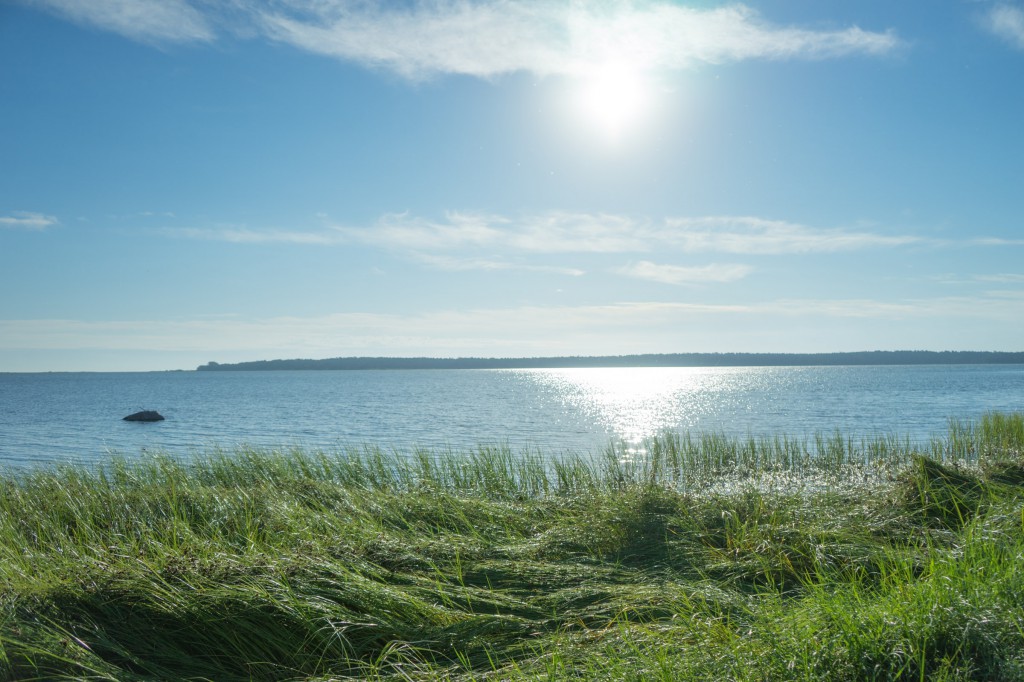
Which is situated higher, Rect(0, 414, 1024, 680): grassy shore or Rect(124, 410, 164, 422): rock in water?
Rect(0, 414, 1024, 680): grassy shore

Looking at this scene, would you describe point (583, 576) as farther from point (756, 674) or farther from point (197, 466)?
point (197, 466)

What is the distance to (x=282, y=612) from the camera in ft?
13.2

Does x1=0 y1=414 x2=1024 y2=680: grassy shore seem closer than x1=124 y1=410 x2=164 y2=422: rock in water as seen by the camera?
Yes

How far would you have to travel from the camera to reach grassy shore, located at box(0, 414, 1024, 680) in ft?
10.2

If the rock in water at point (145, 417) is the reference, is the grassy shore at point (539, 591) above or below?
above

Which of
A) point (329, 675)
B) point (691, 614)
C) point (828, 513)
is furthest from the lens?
point (828, 513)

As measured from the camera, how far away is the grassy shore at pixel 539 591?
10.2ft

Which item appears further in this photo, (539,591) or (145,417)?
(145,417)

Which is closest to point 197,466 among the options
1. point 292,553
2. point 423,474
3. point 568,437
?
point 423,474

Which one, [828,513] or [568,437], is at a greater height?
[828,513]

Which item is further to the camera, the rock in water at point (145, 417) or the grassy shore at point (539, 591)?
the rock in water at point (145, 417)

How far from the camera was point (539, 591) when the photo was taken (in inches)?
177

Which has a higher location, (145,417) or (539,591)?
(539,591)

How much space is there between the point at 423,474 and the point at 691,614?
751 cm
